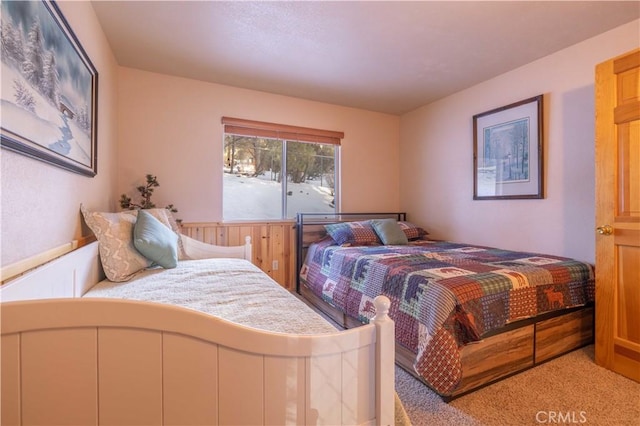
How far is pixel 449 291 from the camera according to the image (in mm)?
1550

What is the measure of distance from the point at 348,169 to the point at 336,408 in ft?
10.7

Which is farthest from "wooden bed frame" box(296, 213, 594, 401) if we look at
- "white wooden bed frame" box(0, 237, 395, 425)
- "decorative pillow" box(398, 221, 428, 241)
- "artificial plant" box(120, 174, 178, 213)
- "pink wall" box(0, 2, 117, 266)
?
"artificial plant" box(120, 174, 178, 213)

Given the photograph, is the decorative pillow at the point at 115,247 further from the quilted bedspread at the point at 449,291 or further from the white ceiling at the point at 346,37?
the quilted bedspread at the point at 449,291

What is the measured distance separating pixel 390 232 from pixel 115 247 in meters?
2.45

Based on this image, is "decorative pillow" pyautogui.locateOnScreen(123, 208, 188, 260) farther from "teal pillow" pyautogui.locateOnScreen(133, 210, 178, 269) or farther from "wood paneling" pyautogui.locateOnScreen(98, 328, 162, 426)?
"wood paneling" pyautogui.locateOnScreen(98, 328, 162, 426)

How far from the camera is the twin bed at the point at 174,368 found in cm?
57

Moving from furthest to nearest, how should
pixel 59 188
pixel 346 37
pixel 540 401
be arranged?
pixel 346 37, pixel 540 401, pixel 59 188

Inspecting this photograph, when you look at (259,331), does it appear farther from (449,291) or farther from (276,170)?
(276,170)

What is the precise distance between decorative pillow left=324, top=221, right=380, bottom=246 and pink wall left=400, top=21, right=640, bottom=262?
3.18 feet

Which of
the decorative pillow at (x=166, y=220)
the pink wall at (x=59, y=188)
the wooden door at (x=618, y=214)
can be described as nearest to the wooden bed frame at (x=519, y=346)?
the wooden door at (x=618, y=214)

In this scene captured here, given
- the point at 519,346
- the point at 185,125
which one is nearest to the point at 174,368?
the point at 519,346

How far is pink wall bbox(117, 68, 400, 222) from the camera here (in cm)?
273

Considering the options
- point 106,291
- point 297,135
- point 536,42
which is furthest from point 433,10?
point 106,291

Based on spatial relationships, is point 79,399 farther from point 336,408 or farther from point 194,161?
point 194,161
